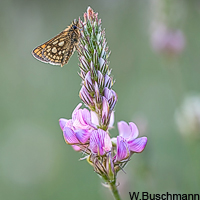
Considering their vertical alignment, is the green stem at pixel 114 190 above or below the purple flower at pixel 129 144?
below

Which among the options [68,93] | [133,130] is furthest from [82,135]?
[68,93]

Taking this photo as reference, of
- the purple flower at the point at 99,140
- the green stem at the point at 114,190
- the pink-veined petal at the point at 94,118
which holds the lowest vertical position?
the green stem at the point at 114,190

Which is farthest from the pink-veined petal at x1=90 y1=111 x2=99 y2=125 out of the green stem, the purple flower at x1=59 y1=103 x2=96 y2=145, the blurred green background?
the blurred green background

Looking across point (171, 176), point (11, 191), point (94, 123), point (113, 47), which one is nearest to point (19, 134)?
point (11, 191)

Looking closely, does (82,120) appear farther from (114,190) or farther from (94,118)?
(114,190)

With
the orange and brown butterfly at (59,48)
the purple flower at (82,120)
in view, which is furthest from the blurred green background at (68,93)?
the purple flower at (82,120)

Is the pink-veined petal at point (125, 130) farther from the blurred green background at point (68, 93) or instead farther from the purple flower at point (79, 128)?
the blurred green background at point (68, 93)

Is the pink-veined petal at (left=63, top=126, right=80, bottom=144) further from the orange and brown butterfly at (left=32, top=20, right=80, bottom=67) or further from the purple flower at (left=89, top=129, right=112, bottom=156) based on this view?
the orange and brown butterfly at (left=32, top=20, right=80, bottom=67)
